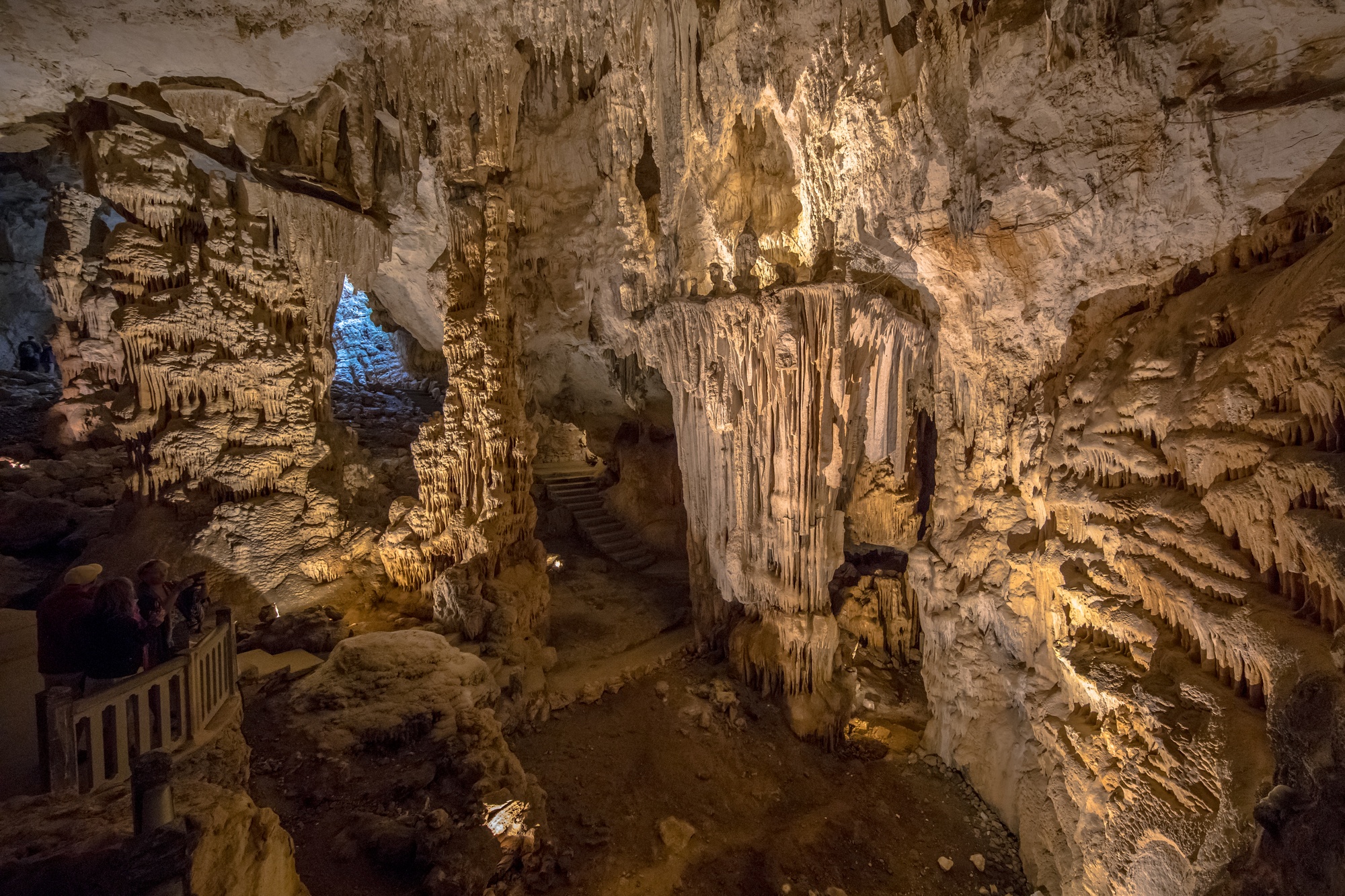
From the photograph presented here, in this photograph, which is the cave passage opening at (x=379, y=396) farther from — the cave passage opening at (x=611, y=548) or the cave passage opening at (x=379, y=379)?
the cave passage opening at (x=611, y=548)

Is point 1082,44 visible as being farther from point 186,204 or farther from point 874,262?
point 186,204

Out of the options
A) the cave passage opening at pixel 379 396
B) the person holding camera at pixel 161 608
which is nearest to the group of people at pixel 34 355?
the cave passage opening at pixel 379 396

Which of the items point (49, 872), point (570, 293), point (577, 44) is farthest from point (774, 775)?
point (577, 44)

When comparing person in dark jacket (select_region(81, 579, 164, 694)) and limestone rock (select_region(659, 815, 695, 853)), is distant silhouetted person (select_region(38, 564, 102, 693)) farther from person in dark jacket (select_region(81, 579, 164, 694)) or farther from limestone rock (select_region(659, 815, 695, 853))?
limestone rock (select_region(659, 815, 695, 853))

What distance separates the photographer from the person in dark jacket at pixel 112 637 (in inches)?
126

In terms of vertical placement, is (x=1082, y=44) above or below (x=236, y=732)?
above

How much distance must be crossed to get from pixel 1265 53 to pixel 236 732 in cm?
736

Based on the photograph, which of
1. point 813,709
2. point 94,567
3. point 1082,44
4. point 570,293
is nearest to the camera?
point 94,567

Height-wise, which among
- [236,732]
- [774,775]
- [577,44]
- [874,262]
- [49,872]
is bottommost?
[774,775]

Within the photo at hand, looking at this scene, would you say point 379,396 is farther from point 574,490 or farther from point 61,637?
point 61,637

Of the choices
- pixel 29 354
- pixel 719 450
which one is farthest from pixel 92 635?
pixel 29 354

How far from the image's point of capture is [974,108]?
171 inches

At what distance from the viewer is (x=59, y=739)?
9.45ft

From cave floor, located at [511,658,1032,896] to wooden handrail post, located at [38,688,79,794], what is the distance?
11.4ft
